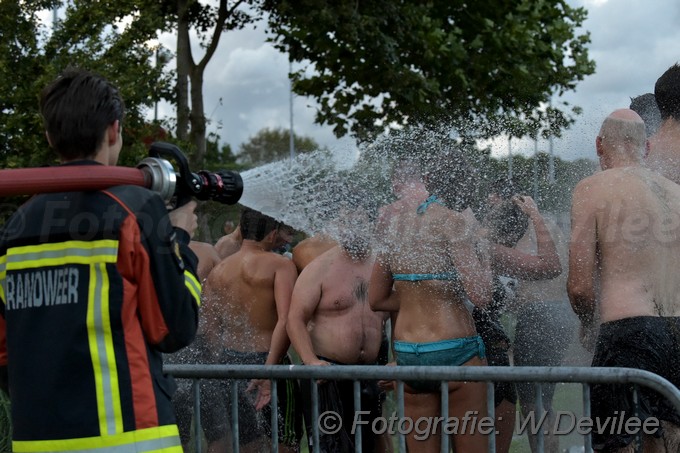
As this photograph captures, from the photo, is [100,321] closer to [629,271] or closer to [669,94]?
[629,271]

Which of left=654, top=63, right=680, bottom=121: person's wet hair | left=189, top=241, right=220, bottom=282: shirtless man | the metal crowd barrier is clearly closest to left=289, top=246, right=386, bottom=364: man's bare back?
left=189, top=241, right=220, bottom=282: shirtless man

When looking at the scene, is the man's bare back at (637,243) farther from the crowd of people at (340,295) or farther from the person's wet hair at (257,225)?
the person's wet hair at (257,225)

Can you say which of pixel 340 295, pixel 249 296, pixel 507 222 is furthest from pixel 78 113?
pixel 249 296

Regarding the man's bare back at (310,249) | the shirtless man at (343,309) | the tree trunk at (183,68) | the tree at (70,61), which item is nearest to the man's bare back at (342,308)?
the shirtless man at (343,309)

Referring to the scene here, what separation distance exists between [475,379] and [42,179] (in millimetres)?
1685

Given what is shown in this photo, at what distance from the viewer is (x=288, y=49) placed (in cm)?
1447

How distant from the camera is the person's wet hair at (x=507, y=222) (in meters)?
5.05

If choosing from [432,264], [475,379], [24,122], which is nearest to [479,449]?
[432,264]

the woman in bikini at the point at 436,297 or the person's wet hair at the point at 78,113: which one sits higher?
the person's wet hair at the point at 78,113

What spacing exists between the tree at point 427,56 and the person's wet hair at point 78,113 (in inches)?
420

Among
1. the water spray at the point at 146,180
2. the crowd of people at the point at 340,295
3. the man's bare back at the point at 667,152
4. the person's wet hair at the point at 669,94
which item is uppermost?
the person's wet hair at the point at 669,94

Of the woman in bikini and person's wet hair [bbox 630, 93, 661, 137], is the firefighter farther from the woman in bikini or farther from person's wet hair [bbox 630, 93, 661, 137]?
person's wet hair [bbox 630, 93, 661, 137]

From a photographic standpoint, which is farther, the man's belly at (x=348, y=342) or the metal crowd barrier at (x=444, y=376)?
the man's belly at (x=348, y=342)

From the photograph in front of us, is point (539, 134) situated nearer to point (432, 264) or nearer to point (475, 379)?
point (432, 264)
